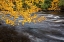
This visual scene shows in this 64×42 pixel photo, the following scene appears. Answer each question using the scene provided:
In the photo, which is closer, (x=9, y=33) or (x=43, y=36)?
(x=43, y=36)

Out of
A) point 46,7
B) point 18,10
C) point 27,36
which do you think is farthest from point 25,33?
point 46,7

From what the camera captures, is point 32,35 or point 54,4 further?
point 54,4

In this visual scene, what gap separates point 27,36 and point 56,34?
7.27 ft

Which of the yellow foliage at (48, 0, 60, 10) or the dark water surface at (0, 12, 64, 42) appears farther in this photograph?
the yellow foliage at (48, 0, 60, 10)

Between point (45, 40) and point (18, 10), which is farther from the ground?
point (18, 10)

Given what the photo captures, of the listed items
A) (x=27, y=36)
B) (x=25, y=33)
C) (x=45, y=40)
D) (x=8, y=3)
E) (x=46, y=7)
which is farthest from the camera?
(x=46, y=7)

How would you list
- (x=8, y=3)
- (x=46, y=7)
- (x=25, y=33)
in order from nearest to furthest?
1. (x=8, y=3)
2. (x=25, y=33)
3. (x=46, y=7)

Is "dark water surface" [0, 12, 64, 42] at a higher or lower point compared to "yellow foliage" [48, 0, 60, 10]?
higher

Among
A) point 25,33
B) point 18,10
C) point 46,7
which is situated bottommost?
point 46,7

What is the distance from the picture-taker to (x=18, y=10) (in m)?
10.2

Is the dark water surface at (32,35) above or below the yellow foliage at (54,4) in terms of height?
above

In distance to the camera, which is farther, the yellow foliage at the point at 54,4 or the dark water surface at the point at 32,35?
the yellow foliage at the point at 54,4

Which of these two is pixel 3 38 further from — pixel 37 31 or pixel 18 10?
pixel 18 10

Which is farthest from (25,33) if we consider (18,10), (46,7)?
(46,7)
